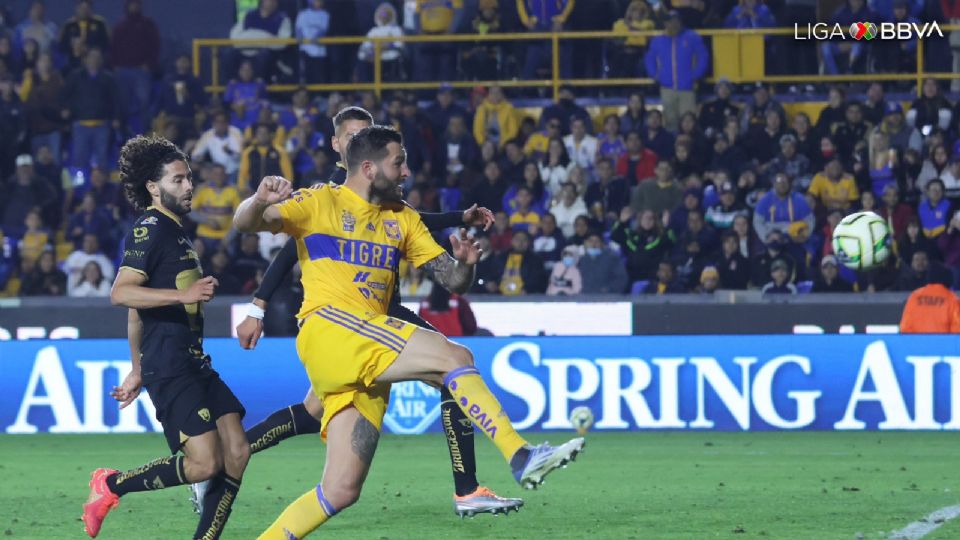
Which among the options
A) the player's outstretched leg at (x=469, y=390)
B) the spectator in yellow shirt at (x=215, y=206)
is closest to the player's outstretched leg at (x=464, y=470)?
the player's outstretched leg at (x=469, y=390)

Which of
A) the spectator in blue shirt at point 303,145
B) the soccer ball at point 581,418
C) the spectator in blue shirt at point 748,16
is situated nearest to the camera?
the soccer ball at point 581,418

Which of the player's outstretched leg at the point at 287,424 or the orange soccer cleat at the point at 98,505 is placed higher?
the player's outstretched leg at the point at 287,424

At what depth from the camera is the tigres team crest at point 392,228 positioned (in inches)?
293

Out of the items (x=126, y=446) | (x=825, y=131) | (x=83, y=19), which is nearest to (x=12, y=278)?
(x=83, y=19)

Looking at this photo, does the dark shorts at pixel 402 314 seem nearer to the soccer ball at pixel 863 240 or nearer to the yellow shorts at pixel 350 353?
the yellow shorts at pixel 350 353

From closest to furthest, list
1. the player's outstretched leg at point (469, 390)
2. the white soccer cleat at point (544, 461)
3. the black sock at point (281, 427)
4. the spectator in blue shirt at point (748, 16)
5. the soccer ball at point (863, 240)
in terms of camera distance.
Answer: the white soccer cleat at point (544, 461), the player's outstretched leg at point (469, 390), the black sock at point (281, 427), the soccer ball at point (863, 240), the spectator in blue shirt at point (748, 16)

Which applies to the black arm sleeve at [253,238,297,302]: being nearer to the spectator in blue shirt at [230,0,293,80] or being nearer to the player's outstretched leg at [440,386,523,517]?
the player's outstretched leg at [440,386,523,517]

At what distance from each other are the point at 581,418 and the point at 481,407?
738cm

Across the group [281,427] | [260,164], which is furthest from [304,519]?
[260,164]

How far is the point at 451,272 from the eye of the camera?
741cm

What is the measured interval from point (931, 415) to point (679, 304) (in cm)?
297

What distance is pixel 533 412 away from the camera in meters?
14.4

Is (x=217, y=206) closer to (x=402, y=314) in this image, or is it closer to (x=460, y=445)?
(x=402, y=314)

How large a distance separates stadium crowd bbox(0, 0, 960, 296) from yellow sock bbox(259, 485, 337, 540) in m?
10.5
